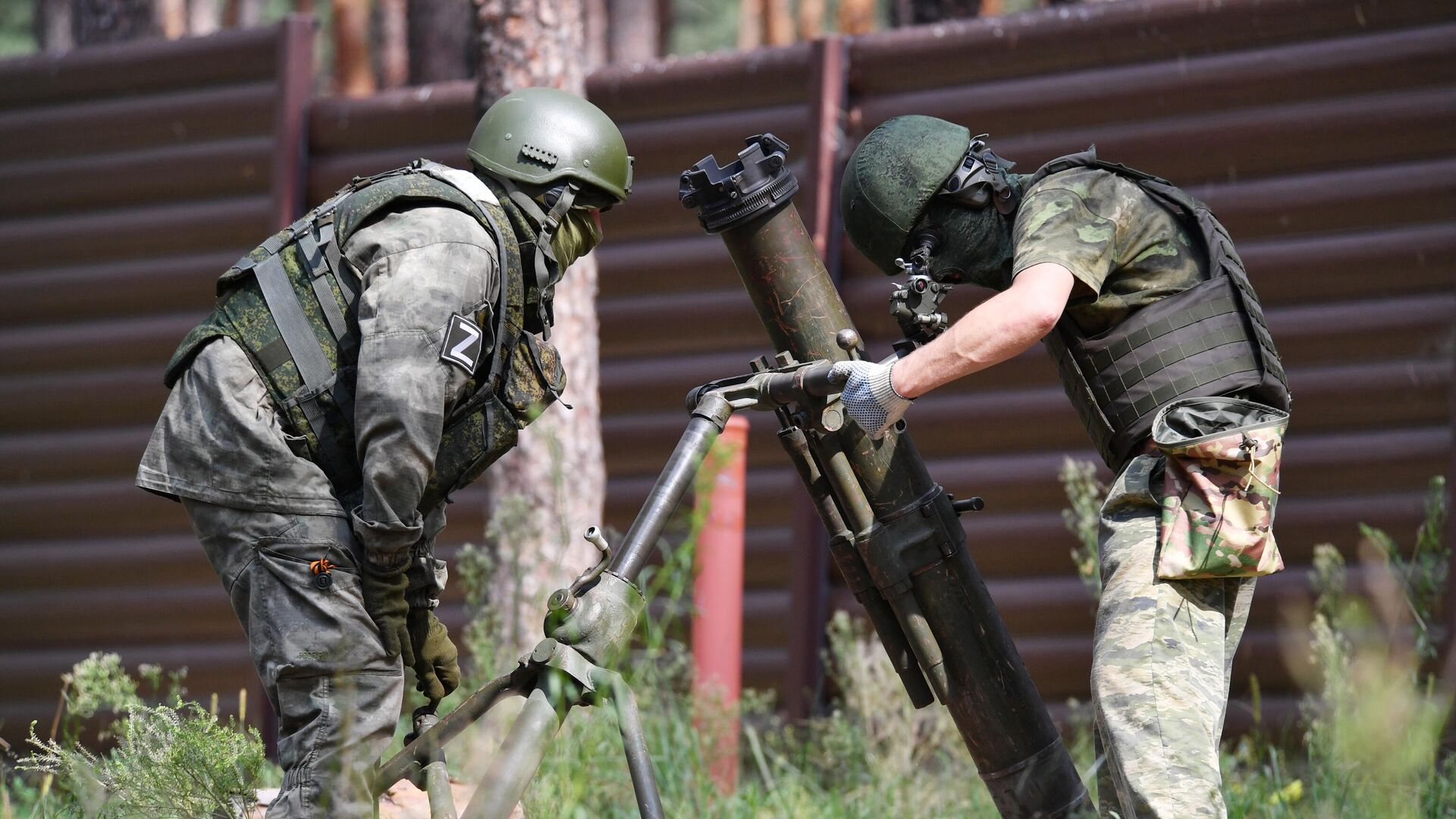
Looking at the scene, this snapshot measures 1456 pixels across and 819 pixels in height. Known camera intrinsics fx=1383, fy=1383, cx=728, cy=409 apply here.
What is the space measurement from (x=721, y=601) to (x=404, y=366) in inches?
81.4

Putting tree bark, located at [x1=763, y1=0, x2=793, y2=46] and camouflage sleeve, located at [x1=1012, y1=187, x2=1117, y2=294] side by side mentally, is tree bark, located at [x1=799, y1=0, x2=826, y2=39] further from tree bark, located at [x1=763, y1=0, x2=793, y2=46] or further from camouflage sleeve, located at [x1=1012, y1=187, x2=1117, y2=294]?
camouflage sleeve, located at [x1=1012, y1=187, x2=1117, y2=294]

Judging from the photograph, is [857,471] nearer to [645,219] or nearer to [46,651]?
[645,219]

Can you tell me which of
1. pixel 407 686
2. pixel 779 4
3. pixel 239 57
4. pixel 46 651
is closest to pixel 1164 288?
pixel 407 686

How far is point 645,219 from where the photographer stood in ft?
20.7

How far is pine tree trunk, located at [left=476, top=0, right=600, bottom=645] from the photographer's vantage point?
5.30 metres

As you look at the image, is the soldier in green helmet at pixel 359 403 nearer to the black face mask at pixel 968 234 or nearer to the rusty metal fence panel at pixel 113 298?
the black face mask at pixel 968 234

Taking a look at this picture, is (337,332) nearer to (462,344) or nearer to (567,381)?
(462,344)

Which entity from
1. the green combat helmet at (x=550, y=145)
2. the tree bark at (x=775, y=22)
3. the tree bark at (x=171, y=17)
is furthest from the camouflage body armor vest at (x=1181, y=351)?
the tree bark at (x=775, y=22)

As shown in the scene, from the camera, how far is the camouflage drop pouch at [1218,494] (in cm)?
293

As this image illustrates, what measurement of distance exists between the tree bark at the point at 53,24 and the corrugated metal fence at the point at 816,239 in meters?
9.10

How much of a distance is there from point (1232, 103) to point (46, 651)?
6.10 m

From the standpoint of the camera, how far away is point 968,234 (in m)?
3.41

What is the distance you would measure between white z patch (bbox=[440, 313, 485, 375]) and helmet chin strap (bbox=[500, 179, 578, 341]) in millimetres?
383

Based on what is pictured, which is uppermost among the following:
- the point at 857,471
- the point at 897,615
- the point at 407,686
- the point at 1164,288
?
the point at 1164,288
